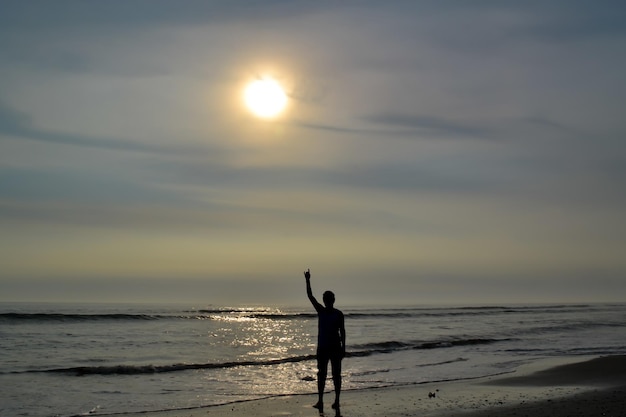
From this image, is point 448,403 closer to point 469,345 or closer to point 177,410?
point 177,410

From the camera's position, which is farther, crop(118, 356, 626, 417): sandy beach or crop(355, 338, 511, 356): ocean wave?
crop(355, 338, 511, 356): ocean wave

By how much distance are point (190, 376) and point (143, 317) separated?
32860 millimetres

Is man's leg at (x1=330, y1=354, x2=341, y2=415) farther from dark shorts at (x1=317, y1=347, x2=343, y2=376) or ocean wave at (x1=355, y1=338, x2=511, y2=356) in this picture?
ocean wave at (x1=355, y1=338, x2=511, y2=356)

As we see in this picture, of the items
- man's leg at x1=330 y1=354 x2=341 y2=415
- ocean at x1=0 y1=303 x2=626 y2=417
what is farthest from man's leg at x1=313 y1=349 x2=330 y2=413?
ocean at x1=0 y1=303 x2=626 y2=417

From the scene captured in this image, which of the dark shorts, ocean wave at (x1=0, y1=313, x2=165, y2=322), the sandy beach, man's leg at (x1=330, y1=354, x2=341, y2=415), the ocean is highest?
ocean wave at (x1=0, y1=313, x2=165, y2=322)

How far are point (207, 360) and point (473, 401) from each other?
12.2 metres

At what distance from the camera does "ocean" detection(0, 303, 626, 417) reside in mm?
14398

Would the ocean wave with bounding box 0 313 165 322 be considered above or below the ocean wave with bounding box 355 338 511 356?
above

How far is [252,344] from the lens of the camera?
3028cm

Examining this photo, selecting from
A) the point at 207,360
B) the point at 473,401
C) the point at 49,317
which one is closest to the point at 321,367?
the point at 473,401

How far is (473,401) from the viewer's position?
12648mm

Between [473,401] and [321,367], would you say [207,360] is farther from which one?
[321,367]

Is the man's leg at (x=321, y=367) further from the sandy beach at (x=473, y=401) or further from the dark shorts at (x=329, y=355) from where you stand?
the sandy beach at (x=473, y=401)

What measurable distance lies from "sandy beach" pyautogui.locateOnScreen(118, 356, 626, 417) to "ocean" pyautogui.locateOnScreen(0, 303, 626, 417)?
3.74ft
